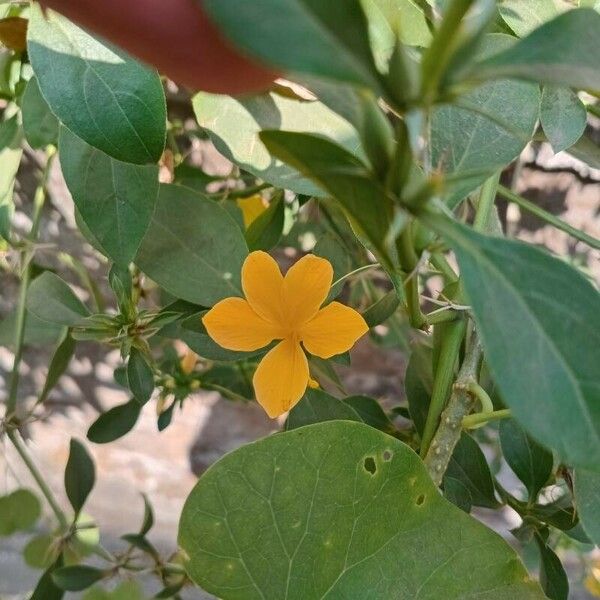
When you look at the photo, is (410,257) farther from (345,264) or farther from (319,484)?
(345,264)

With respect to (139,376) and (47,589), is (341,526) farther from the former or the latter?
(47,589)

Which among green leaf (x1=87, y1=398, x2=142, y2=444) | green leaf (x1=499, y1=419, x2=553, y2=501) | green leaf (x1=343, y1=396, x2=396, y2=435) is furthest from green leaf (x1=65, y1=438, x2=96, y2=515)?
green leaf (x1=499, y1=419, x2=553, y2=501)

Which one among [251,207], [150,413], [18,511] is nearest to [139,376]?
[251,207]

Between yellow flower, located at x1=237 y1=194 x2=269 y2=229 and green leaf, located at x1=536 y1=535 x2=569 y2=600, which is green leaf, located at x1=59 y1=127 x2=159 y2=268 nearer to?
yellow flower, located at x1=237 y1=194 x2=269 y2=229

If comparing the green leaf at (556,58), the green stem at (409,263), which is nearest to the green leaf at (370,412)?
the green stem at (409,263)

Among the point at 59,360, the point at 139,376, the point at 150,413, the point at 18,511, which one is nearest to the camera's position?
the point at 139,376

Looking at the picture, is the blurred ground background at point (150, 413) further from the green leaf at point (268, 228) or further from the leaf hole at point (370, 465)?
the leaf hole at point (370, 465)
